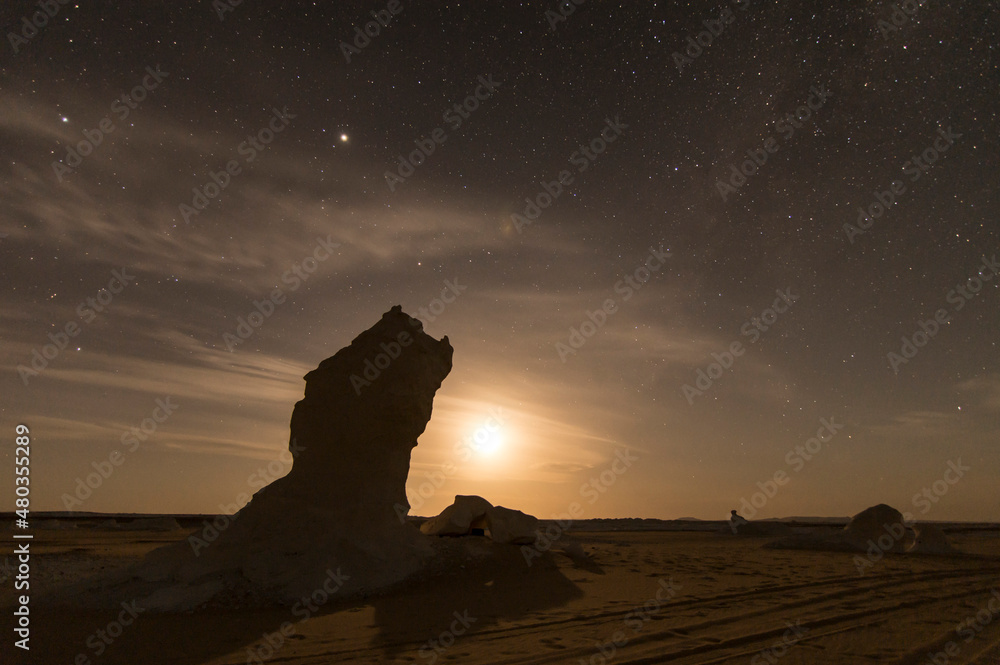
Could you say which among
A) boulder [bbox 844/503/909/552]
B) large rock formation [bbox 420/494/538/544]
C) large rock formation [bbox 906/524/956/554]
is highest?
large rock formation [bbox 420/494/538/544]

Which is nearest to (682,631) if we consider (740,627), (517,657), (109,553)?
(740,627)

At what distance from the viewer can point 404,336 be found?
12352 millimetres

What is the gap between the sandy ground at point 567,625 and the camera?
6.39m

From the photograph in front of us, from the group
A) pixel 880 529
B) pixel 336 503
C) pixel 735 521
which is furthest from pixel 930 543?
pixel 336 503

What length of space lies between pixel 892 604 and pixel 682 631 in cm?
527

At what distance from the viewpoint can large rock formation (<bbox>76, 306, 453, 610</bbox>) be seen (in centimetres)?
928

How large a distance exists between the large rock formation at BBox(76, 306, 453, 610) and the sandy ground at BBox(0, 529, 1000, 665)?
576 millimetres

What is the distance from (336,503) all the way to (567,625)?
544cm

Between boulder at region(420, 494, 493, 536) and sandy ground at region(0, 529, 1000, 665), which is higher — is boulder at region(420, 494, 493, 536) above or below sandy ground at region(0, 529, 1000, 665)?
above

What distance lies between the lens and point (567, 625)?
7.73 meters

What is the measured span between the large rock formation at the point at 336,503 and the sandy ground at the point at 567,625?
1.89 feet

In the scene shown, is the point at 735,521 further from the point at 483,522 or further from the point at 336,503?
the point at 336,503

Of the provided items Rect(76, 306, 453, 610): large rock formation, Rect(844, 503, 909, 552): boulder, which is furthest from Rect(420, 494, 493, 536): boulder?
Rect(844, 503, 909, 552): boulder

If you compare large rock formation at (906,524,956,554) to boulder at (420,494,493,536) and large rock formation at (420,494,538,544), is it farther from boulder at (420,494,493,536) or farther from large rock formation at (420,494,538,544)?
boulder at (420,494,493,536)
